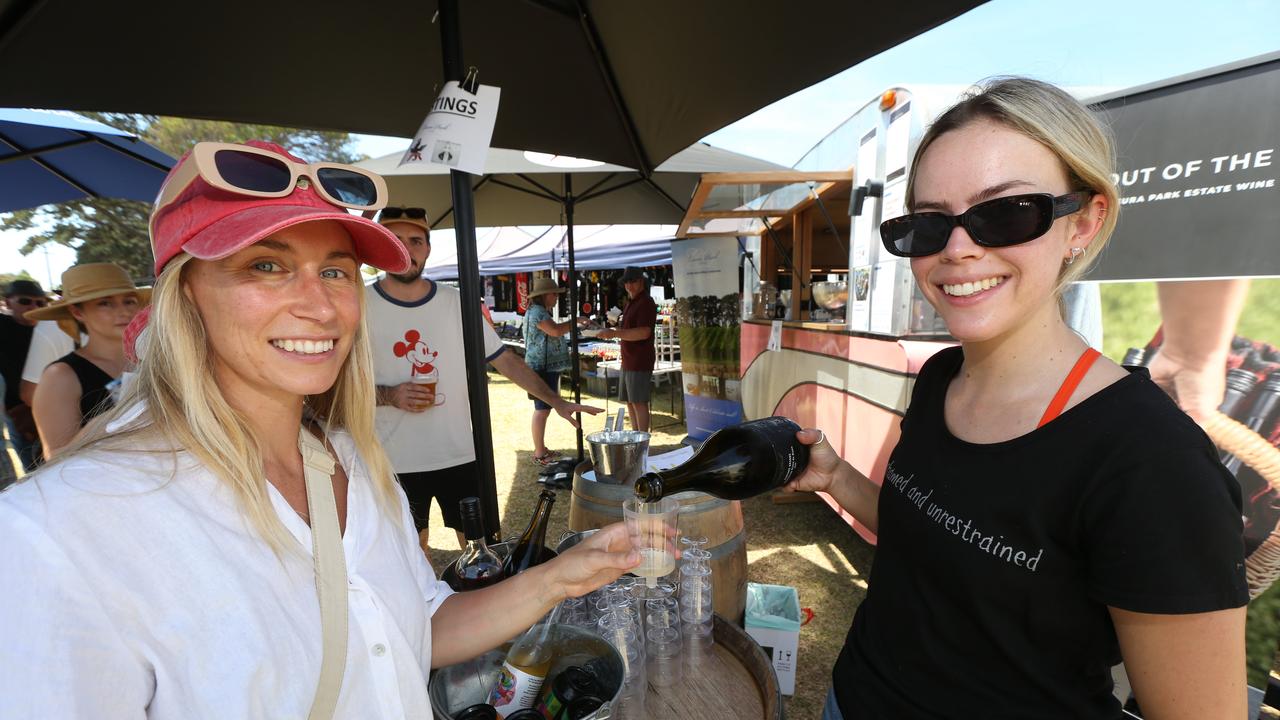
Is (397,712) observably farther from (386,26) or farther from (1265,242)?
(1265,242)

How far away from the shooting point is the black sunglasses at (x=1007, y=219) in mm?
1022

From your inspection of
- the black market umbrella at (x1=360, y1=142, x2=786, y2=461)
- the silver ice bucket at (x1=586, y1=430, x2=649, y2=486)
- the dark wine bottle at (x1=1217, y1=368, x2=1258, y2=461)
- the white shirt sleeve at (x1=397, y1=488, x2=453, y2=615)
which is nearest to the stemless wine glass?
the white shirt sleeve at (x1=397, y1=488, x2=453, y2=615)

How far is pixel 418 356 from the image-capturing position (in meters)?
3.01

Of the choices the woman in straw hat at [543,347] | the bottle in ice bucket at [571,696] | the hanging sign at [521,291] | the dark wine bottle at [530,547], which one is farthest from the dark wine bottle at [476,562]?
the hanging sign at [521,291]

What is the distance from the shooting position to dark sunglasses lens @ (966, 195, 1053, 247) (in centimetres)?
102

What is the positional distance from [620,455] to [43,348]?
15.1 feet

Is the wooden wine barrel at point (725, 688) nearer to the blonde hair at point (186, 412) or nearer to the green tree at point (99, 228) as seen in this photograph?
the blonde hair at point (186, 412)

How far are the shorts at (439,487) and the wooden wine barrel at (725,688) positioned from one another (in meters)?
1.97

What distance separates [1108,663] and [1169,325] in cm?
192

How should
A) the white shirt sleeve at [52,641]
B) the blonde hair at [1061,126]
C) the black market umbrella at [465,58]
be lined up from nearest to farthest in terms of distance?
the white shirt sleeve at [52,641]
the blonde hair at [1061,126]
the black market umbrella at [465,58]

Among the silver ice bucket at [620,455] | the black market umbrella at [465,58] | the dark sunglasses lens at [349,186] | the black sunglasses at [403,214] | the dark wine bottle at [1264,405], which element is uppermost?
the black market umbrella at [465,58]

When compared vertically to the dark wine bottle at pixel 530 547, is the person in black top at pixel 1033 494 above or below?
above

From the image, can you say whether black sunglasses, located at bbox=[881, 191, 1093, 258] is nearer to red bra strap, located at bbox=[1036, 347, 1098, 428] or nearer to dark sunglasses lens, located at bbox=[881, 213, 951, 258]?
dark sunglasses lens, located at bbox=[881, 213, 951, 258]

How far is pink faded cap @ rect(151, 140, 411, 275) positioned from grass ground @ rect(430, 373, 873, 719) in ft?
6.56
